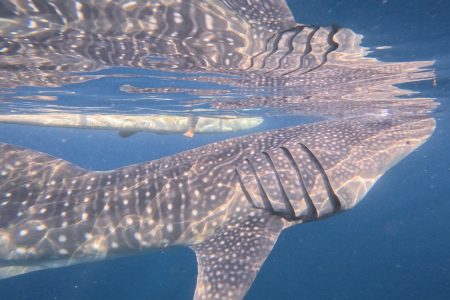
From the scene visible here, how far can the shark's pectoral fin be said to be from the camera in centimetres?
521

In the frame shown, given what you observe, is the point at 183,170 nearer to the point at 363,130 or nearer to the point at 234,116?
the point at 363,130

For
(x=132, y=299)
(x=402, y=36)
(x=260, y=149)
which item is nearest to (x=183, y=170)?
(x=260, y=149)

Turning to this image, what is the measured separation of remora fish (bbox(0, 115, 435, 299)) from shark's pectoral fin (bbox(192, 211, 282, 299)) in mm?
21

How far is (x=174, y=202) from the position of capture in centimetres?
651

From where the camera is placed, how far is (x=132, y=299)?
24.5 meters

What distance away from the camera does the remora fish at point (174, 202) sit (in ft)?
20.2

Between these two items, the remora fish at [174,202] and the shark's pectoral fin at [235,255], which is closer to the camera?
the shark's pectoral fin at [235,255]

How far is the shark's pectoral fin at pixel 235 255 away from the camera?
17.1 feet

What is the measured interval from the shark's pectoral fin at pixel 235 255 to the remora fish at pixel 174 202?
2 cm

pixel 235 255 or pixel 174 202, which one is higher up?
pixel 174 202

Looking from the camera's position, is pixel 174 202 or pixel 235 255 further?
pixel 174 202

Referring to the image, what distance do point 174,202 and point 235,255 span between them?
62.2 inches

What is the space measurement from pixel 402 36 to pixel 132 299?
77.1 ft

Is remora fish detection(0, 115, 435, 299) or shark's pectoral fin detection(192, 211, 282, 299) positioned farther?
remora fish detection(0, 115, 435, 299)
